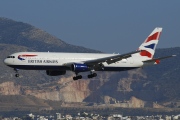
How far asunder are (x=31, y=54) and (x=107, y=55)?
58.5 ft

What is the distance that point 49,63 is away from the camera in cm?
17138

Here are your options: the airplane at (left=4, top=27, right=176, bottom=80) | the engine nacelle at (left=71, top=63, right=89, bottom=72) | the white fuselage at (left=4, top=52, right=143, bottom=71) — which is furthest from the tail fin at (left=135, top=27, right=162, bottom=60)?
the engine nacelle at (left=71, top=63, right=89, bottom=72)

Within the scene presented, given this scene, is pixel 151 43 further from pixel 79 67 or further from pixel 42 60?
pixel 42 60

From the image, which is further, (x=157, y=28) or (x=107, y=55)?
(x=157, y=28)

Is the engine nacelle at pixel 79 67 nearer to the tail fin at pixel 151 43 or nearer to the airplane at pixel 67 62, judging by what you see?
the airplane at pixel 67 62

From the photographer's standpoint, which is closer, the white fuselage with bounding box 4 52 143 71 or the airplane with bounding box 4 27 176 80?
the white fuselage with bounding box 4 52 143 71

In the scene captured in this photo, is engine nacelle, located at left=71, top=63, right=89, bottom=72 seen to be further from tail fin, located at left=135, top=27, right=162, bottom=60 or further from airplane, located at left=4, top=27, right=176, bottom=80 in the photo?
tail fin, located at left=135, top=27, right=162, bottom=60

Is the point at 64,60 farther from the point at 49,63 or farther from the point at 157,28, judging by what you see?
the point at 157,28

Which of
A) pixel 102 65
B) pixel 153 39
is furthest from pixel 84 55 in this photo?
pixel 153 39

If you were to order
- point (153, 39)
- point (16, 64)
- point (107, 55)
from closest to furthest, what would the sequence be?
1. point (16, 64)
2. point (107, 55)
3. point (153, 39)

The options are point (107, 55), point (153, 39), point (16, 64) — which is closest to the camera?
point (16, 64)

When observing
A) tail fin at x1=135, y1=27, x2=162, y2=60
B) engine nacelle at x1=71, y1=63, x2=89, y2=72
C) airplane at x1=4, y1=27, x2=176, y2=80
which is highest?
tail fin at x1=135, y1=27, x2=162, y2=60

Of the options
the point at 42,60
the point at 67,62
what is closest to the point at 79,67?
the point at 67,62

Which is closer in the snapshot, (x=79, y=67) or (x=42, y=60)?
(x=42, y=60)
